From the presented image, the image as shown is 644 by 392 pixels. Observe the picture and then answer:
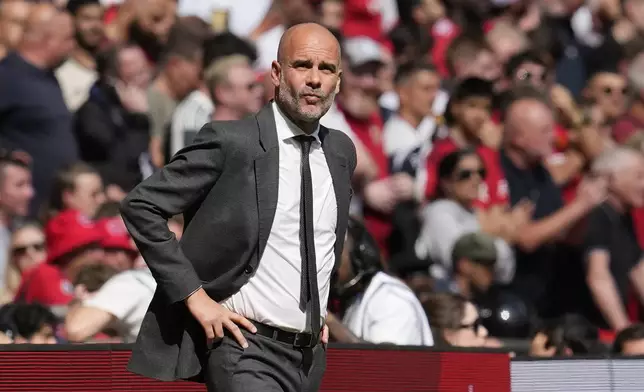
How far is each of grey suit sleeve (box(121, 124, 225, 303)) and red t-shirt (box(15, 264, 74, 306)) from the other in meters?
3.99

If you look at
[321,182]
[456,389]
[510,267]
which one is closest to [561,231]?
[510,267]

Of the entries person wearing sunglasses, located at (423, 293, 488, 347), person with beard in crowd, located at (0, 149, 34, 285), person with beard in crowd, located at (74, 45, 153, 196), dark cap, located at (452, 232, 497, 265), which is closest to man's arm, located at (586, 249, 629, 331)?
dark cap, located at (452, 232, 497, 265)

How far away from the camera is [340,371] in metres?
6.23

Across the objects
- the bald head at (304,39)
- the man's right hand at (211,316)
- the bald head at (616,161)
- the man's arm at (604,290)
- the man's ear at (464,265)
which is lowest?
the man's arm at (604,290)

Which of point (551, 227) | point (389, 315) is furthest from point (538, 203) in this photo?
point (389, 315)

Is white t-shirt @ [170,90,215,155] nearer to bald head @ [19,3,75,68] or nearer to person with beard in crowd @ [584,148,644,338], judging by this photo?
bald head @ [19,3,75,68]

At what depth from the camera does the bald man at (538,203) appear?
10.3 meters

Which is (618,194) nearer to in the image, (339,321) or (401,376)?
(339,321)

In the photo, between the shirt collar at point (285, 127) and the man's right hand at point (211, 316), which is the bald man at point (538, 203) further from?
the man's right hand at point (211, 316)

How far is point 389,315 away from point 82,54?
16.0 ft

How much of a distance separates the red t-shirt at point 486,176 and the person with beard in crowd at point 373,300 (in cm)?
281

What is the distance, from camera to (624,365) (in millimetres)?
7008

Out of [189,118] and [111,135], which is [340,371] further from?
[111,135]

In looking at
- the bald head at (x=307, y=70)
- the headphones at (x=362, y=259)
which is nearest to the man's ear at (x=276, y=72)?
the bald head at (x=307, y=70)
